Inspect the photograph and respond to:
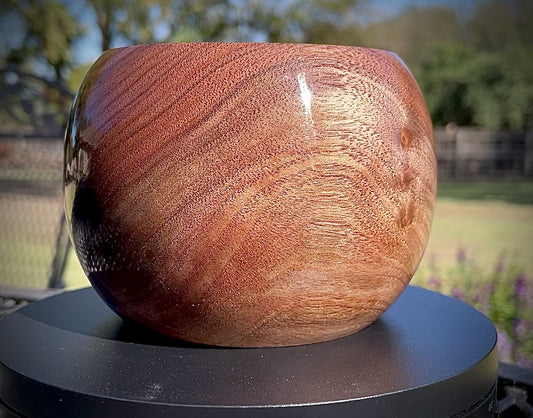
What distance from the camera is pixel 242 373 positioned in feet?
4.62

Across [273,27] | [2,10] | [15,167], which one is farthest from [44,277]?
[273,27]

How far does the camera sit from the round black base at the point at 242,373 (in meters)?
1.26

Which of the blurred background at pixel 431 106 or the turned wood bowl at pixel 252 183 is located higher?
the turned wood bowl at pixel 252 183

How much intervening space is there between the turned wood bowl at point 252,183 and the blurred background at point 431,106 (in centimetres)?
218

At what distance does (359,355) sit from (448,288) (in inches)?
122

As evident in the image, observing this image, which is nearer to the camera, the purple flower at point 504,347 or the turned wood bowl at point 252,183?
the turned wood bowl at point 252,183

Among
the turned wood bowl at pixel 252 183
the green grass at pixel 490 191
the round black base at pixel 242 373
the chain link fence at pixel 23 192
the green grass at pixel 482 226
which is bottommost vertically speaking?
the green grass at pixel 490 191

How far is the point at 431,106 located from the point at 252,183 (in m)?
20.2

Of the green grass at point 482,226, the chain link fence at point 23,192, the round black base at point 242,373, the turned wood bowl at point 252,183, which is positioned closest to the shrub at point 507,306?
the green grass at point 482,226

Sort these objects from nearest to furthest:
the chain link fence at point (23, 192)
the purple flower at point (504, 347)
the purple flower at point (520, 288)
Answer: the purple flower at point (504, 347)
the purple flower at point (520, 288)
the chain link fence at point (23, 192)

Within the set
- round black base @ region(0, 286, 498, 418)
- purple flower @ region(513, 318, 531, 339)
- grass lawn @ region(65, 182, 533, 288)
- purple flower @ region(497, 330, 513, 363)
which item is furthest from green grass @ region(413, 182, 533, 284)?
round black base @ region(0, 286, 498, 418)

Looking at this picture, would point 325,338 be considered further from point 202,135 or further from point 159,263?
point 202,135

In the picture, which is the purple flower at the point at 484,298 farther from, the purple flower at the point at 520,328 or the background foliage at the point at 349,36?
the background foliage at the point at 349,36

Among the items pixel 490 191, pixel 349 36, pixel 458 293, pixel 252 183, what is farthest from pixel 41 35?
pixel 252 183
